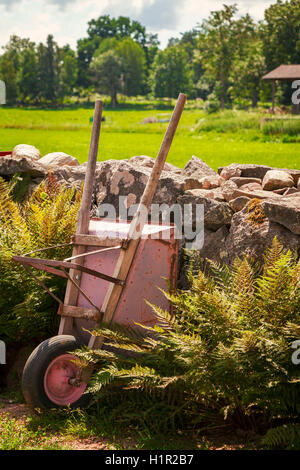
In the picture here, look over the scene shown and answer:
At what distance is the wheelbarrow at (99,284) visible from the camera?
3.60 m

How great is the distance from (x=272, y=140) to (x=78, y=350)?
13.1 m

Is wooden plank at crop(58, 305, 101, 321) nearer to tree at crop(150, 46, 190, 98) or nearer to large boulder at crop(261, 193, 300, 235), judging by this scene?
large boulder at crop(261, 193, 300, 235)

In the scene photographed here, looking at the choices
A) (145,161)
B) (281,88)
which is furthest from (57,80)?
(145,161)

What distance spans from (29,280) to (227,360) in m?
2.10

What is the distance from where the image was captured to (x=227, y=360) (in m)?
3.04

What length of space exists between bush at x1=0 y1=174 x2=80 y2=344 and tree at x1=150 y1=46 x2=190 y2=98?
207ft

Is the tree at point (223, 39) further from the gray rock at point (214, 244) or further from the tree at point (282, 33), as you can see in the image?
the gray rock at point (214, 244)

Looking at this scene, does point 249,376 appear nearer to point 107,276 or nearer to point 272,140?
point 107,276

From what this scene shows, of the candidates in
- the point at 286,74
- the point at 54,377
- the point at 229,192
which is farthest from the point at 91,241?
the point at 286,74

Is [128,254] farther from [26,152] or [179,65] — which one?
[179,65]

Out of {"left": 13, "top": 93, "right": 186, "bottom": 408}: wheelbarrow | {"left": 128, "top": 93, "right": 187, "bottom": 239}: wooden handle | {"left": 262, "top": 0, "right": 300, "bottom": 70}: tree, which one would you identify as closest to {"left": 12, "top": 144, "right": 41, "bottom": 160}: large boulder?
{"left": 13, "top": 93, "right": 186, "bottom": 408}: wheelbarrow

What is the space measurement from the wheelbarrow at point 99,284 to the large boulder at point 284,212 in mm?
898

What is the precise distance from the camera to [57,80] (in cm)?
6456
